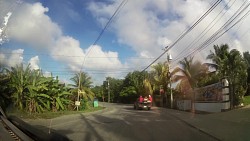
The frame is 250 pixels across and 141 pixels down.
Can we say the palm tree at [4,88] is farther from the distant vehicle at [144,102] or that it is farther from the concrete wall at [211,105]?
the concrete wall at [211,105]

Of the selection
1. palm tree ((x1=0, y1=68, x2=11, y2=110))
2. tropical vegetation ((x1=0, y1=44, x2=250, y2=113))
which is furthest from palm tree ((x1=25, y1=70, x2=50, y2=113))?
palm tree ((x1=0, y1=68, x2=11, y2=110))

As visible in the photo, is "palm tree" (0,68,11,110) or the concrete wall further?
the concrete wall

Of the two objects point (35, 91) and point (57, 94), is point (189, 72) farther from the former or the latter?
point (35, 91)

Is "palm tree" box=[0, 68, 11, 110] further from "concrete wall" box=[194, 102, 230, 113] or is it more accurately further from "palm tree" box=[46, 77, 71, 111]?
"concrete wall" box=[194, 102, 230, 113]

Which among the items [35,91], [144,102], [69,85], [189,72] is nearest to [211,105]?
[189,72]

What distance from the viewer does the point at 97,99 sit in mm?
4977

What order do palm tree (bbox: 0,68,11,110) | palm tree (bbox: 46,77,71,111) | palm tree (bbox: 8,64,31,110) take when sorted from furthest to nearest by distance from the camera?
1. palm tree (bbox: 46,77,71,111)
2. palm tree (bbox: 0,68,11,110)
3. palm tree (bbox: 8,64,31,110)

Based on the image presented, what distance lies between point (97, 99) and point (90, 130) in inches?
63.8

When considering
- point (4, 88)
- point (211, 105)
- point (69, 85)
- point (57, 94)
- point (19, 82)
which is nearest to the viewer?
point (19, 82)

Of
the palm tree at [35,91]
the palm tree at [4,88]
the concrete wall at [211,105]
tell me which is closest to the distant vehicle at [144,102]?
the palm tree at [35,91]

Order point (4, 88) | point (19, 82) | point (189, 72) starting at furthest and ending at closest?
point (189, 72), point (4, 88), point (19, 82)

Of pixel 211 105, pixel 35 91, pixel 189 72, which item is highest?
pixel 189 72

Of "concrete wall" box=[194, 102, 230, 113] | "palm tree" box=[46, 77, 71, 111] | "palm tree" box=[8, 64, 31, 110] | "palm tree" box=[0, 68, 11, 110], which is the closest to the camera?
"palm tree" box=[8, 64, 31, 110]

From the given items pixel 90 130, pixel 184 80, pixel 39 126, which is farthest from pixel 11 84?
pixel 184 80
